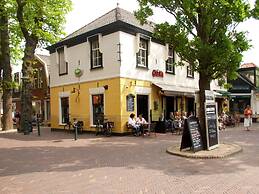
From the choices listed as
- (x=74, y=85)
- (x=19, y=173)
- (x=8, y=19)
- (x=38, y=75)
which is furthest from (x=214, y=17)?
(x=38, y=75)

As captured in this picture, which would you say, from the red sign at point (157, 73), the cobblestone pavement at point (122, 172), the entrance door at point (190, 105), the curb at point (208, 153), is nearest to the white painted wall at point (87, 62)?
the red sign at point (157, 73)

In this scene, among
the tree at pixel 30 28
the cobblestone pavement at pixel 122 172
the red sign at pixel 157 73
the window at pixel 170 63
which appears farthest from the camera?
the window at pixel 170 63

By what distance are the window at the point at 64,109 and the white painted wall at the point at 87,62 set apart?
3.56ft

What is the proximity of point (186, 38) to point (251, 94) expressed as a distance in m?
22.0

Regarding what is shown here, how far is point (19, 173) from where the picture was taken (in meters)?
8.67

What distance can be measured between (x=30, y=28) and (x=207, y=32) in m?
12.4

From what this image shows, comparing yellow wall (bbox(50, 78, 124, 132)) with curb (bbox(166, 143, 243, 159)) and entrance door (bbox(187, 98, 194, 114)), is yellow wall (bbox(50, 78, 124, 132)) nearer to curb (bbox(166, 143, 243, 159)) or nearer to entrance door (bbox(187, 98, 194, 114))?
curb (bbox(166, 143, 243, 159))

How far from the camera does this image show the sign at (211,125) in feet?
39.0

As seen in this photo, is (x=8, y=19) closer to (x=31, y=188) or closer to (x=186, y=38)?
(x=186, y=38)

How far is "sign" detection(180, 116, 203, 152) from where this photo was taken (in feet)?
37.4

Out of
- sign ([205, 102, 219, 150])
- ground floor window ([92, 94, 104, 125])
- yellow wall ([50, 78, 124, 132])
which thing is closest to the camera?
sign ([205, 102, 219, 150])

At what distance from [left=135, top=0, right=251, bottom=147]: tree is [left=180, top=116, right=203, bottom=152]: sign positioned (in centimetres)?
33

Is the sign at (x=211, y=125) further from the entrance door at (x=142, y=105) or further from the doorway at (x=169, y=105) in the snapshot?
the doorway at (x=169, y=105)

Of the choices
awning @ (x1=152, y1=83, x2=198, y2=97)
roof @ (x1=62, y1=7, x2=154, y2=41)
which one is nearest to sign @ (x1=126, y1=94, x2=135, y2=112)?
awning @ (x1=152, y1=83, x2=198, y2=97)
